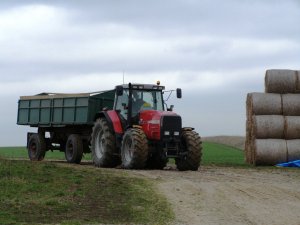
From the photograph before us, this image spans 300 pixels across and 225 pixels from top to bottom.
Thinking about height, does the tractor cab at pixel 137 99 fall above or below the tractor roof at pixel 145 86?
below

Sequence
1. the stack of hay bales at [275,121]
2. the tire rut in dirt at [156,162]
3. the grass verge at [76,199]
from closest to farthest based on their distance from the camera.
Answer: the grass verge at [76,199], the tire rut in dirt at [156,162], the stack of hay bales at [275,121]

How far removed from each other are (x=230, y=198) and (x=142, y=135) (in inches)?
222

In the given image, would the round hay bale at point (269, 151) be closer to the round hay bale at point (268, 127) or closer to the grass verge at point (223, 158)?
the round hay bale at point (268, 127)

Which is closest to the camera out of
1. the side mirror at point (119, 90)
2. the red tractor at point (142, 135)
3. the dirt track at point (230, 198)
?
the dirt track at point (230, 198)

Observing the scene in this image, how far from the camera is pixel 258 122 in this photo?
22.3 m

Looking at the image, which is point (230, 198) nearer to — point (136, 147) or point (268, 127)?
point (136, 147)

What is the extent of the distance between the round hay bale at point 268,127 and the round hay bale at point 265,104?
0.82ft

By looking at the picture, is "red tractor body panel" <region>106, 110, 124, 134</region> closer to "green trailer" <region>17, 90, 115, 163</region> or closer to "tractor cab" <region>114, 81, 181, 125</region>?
"tractor cab" <region>114, 81, 181, 125</region>

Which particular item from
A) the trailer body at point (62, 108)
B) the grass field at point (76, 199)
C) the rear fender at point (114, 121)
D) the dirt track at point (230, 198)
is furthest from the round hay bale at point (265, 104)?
the grass field at point (76, 199)

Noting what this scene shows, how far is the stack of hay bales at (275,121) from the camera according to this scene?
22312 millimetres

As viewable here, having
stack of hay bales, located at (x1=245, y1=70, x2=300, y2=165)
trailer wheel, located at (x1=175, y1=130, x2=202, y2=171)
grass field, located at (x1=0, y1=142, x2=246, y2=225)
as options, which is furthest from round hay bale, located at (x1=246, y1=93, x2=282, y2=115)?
grass field, located at (x1=0, y1=142, x2=246, y2=225)

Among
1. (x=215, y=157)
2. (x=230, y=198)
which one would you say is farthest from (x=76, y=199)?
(x=215, y=157)

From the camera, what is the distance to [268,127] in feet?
73.6

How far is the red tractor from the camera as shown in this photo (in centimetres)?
1819
